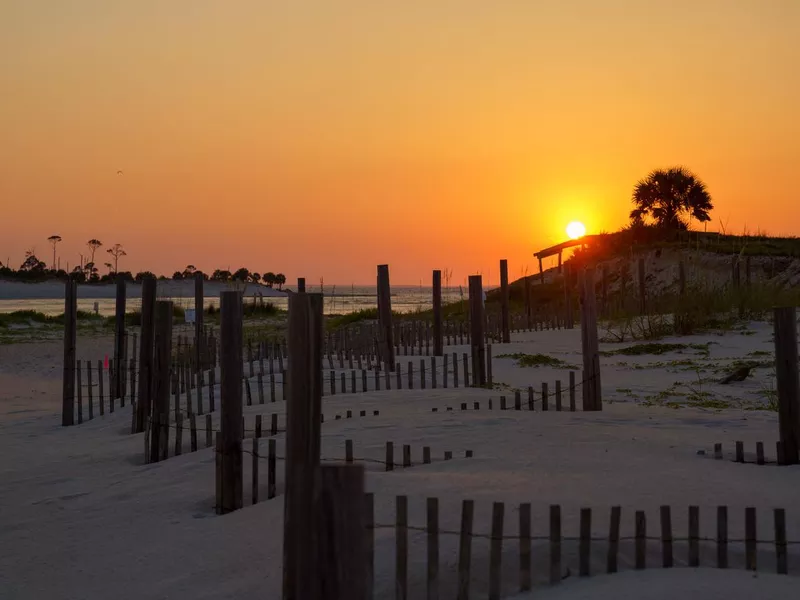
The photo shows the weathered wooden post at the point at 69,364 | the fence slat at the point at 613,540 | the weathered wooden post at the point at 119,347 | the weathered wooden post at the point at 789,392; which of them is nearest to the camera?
the fence slat at the point at 613,540

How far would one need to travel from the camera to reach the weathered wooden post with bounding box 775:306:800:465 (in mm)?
7004

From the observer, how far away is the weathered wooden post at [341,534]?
3.40 m

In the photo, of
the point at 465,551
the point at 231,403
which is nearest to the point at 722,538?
the point at 465,551

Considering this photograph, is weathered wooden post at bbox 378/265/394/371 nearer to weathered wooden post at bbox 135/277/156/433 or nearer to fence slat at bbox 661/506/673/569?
weathered wooden post at bbox 135/277/156/433

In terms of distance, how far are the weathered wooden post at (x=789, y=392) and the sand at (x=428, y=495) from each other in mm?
324

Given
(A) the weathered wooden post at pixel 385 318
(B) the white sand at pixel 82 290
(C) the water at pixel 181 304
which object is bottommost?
(A) the weathered wooden post at pixel 385 318

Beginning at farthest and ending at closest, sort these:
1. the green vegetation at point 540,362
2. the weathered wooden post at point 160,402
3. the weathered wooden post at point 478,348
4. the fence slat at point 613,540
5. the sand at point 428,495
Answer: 1. the green vegetation at point 540,362
2. the weathered wooden post at point 478,348
3. the weathered wooden post at point 160,402
4. the sand at point 428,495
5. the fence slat at point 613,540

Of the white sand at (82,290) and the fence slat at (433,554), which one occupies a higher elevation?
the white sand at (82,290)

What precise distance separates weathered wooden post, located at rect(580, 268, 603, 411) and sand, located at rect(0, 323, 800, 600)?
13.1 inches

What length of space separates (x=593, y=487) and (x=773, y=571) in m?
1.43

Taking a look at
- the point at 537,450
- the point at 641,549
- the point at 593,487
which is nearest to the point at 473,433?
the point at 537,450

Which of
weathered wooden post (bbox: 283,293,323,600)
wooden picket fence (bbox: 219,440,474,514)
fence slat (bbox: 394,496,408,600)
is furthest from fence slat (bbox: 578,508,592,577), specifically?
wooden picket fence (bbox: 219,440,474,514)

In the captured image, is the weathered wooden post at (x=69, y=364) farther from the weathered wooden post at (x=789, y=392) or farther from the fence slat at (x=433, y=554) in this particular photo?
the weathered wooden post at (x=789, y=392)

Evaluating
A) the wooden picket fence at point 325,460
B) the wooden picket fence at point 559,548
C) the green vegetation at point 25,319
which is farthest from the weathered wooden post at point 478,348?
the green vegetation at point 25,319
